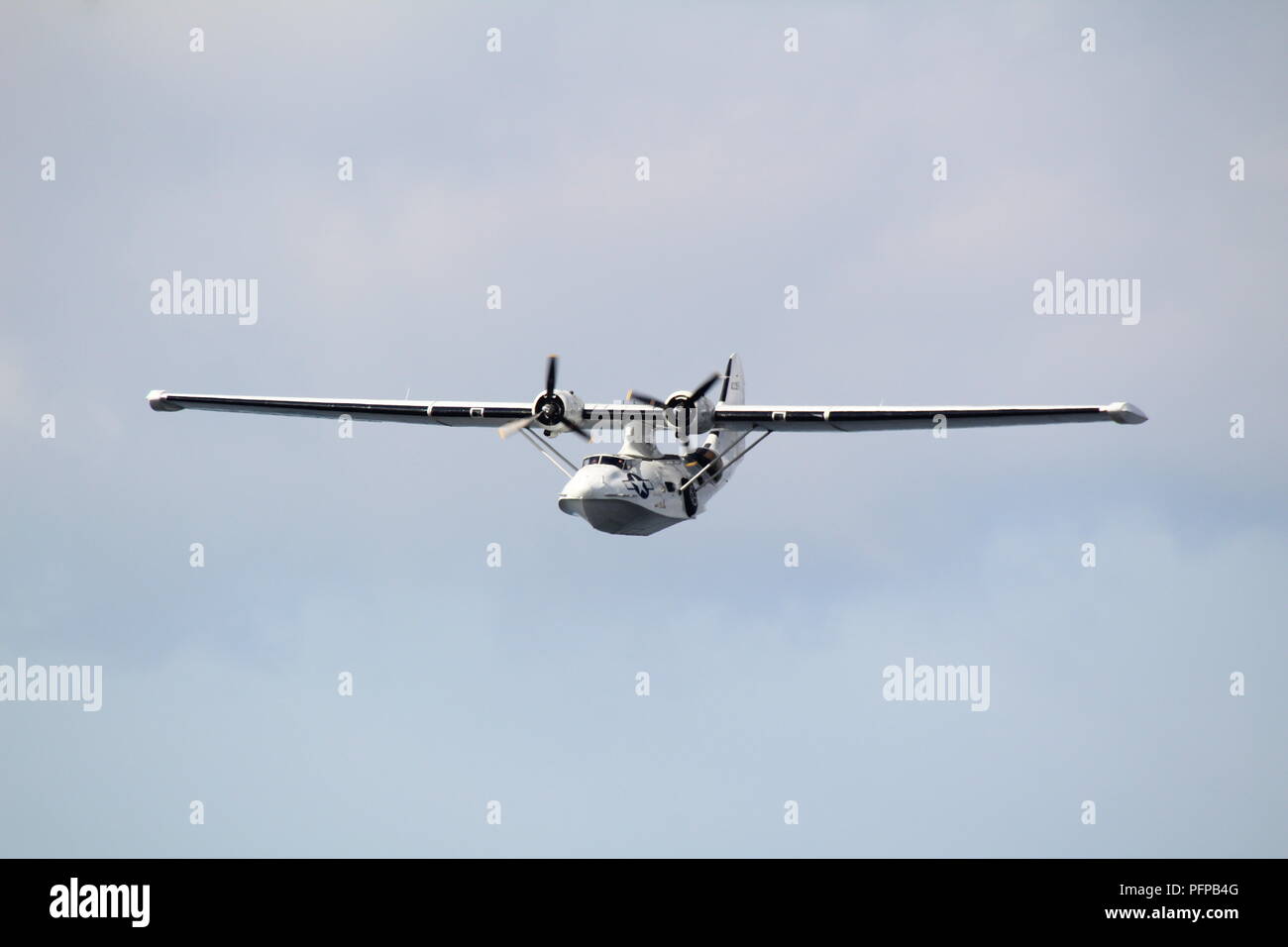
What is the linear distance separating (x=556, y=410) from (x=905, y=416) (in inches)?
387

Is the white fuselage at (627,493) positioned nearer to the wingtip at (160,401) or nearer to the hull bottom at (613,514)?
the hull bottom at (613,514)

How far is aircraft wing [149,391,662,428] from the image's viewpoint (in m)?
53.3

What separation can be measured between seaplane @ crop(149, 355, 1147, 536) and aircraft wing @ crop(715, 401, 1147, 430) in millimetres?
28

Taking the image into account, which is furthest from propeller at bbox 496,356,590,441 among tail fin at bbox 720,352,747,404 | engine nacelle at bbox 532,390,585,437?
tail fin at bbox 720,352,747,404

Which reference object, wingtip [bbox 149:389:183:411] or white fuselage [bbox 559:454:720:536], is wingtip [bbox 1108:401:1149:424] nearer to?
white fuselage [bbox 559:454:720:536]

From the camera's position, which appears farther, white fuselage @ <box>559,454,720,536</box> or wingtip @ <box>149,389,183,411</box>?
wingtip @ <box>149,389,183,411</box>

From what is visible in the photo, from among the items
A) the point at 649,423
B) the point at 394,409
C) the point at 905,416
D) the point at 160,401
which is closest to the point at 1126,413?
the point at 905,416

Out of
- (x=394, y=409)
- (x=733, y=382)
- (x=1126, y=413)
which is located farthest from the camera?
(x=733, y=382)

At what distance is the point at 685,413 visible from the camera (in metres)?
52.9

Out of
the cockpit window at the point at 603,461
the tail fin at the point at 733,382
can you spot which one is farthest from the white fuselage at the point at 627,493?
the tail fin at the point at 733,382

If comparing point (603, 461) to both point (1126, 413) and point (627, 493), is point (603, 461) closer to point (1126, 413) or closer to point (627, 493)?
point (627, 493)
